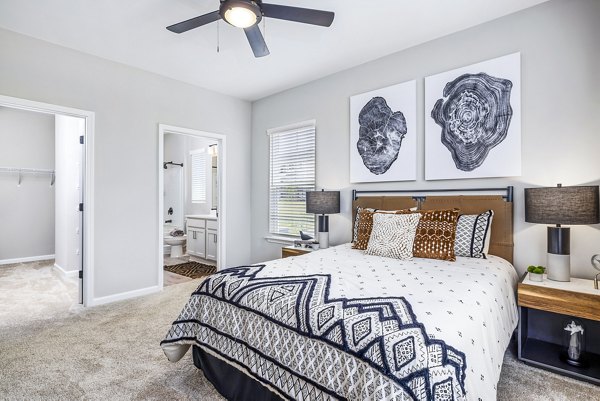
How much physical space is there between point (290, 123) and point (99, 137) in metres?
2.40

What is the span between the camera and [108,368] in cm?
220

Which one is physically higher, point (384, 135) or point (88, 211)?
point (384, 135)

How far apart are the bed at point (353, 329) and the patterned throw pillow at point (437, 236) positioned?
0.39 feet

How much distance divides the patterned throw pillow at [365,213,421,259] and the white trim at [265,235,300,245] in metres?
1.87

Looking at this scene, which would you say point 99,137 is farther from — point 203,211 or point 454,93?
point 454,93

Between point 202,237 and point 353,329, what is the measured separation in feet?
15.9

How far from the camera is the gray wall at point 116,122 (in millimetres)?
3104

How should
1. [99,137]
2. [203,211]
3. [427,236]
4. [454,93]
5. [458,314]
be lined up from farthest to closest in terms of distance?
1. [203,211]
2. [99,137]
3. [454,93]
4. [427,236]
5. [458,314]

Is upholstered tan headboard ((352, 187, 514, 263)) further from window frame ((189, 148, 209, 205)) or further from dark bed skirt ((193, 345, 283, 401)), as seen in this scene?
window frame ((189, 148, 209, 205))

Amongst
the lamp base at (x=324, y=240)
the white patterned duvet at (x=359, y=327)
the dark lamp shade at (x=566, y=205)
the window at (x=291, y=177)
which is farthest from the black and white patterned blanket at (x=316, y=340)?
the window at (x=291, y=177)

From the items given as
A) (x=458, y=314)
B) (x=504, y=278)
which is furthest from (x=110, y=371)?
(x=504, y=278)

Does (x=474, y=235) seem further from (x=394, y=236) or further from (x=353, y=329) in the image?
(x=353, y=329)

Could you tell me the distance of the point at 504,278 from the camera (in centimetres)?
219

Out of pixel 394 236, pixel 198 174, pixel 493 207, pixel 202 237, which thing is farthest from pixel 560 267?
pixel 198 174
